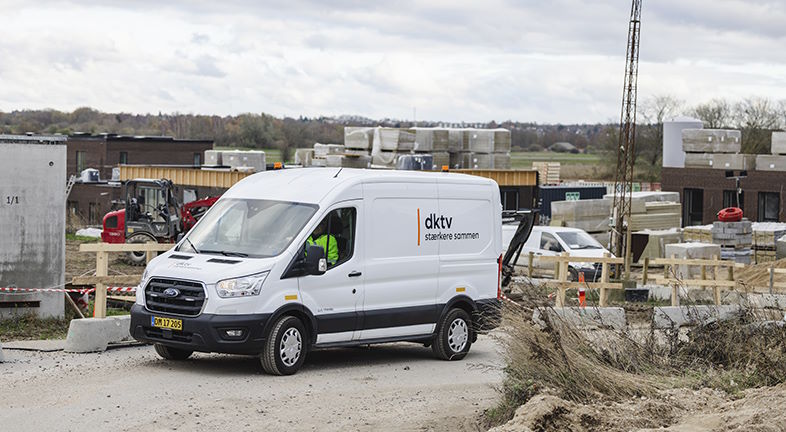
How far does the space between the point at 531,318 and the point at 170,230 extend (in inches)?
918

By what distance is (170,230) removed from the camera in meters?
32.3

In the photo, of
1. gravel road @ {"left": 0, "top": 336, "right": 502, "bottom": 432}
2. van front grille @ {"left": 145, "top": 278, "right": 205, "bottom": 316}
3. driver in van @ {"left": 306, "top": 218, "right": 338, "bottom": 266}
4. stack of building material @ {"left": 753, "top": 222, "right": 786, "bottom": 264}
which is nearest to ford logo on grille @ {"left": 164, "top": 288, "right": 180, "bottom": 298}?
van front grille @ {"left": 145, "top": 278, "right": 205, "bottom": 316}

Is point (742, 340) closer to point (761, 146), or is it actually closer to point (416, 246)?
point (416, 246)

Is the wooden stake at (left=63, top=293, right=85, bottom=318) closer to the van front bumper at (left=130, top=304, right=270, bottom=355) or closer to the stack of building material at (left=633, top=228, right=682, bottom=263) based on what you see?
the van front bumper at (left=130, top=304, right=270, bottom=355)

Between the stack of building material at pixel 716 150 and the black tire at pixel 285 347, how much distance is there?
43711 millimetres

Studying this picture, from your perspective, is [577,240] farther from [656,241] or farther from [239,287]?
[239,287]

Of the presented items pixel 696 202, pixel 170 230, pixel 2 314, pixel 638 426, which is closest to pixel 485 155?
pixel 696 202

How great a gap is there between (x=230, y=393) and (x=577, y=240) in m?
19.9

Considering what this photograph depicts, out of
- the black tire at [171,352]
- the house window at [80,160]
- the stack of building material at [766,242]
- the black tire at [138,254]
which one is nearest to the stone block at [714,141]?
the stack of building material at [766,242]

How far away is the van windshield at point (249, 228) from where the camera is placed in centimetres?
1301

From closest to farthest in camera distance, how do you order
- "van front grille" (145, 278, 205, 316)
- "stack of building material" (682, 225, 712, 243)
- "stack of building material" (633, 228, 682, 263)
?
"van front grille" (145, 278, 205, 316) < "stack of building material" (682, 225, 712, 243) < "stack of building material" (633, 228, 682, 263)

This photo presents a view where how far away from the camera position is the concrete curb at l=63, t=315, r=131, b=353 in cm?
1387

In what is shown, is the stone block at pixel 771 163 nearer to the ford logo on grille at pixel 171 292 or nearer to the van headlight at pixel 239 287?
the van headlight at pixel 239 287

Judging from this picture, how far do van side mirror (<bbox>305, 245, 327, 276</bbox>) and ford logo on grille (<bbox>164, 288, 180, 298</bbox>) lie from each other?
151 cm
